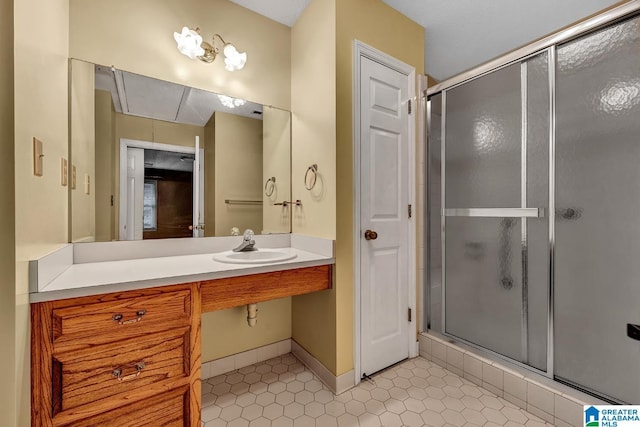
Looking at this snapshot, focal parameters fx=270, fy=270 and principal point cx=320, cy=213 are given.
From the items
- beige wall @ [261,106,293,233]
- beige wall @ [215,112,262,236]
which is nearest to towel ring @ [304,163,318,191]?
beige wall @ [261,106,293,233]

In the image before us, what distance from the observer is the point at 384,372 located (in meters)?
1.77

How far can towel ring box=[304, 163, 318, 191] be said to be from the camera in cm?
173

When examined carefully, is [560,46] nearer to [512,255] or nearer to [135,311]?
[512,255]

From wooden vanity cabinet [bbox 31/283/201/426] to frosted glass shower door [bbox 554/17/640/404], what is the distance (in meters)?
1.80

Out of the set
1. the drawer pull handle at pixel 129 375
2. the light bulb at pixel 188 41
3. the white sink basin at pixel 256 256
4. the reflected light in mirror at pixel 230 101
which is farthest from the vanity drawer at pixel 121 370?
the light bulb at pixel 188 41

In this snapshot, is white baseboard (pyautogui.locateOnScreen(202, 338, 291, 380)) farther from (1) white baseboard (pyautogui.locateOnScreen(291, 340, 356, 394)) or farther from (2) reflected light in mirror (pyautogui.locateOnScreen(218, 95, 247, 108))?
(2) reflected light in mirror (pyautogui.locateOnScreen(218, 95, 247, 108))

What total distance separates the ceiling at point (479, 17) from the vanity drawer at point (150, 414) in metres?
2.20

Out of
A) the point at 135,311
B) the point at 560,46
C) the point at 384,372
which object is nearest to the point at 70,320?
the point at 135,311

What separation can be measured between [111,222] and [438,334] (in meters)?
2.18

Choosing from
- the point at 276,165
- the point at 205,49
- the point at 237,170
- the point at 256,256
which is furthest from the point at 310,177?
the point at 205,49

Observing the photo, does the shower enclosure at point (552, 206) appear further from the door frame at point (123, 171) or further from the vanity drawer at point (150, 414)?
the door frame at point (123, 171)

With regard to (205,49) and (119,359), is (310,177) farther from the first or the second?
(119,359)

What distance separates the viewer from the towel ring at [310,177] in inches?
68.2

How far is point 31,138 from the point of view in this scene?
0.85 m
